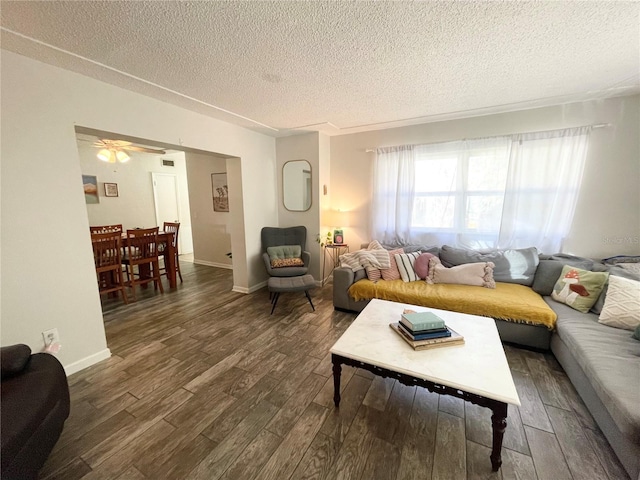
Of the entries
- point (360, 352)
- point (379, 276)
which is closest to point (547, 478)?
point (360, 352)

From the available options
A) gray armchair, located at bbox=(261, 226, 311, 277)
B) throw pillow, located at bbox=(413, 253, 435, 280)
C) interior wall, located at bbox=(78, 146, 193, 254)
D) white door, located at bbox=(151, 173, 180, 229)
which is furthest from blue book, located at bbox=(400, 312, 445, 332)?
white door, located at bbox=(151, 173, 180, 229)

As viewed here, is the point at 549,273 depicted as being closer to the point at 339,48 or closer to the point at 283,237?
the point at 339,48

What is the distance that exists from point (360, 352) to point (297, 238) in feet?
8.67

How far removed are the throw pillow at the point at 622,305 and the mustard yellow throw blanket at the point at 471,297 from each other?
0.33 metres

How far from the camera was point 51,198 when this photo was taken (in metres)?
1.95

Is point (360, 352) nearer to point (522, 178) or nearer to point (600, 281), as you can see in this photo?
point (600, 281)

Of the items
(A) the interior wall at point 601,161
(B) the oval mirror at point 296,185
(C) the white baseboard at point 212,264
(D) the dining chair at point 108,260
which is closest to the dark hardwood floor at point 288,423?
→ (D) the dining chair at point 108,260

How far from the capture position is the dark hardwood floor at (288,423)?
133cm

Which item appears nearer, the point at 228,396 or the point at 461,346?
the point at 461,346

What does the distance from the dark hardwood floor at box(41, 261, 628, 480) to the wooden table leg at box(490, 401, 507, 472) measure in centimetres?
8

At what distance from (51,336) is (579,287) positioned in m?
4.47

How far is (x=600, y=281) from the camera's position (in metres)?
2.23

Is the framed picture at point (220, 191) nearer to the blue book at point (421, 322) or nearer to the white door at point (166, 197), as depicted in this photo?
the white door at point (166, 197)

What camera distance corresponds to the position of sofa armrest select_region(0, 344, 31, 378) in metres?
1.31
